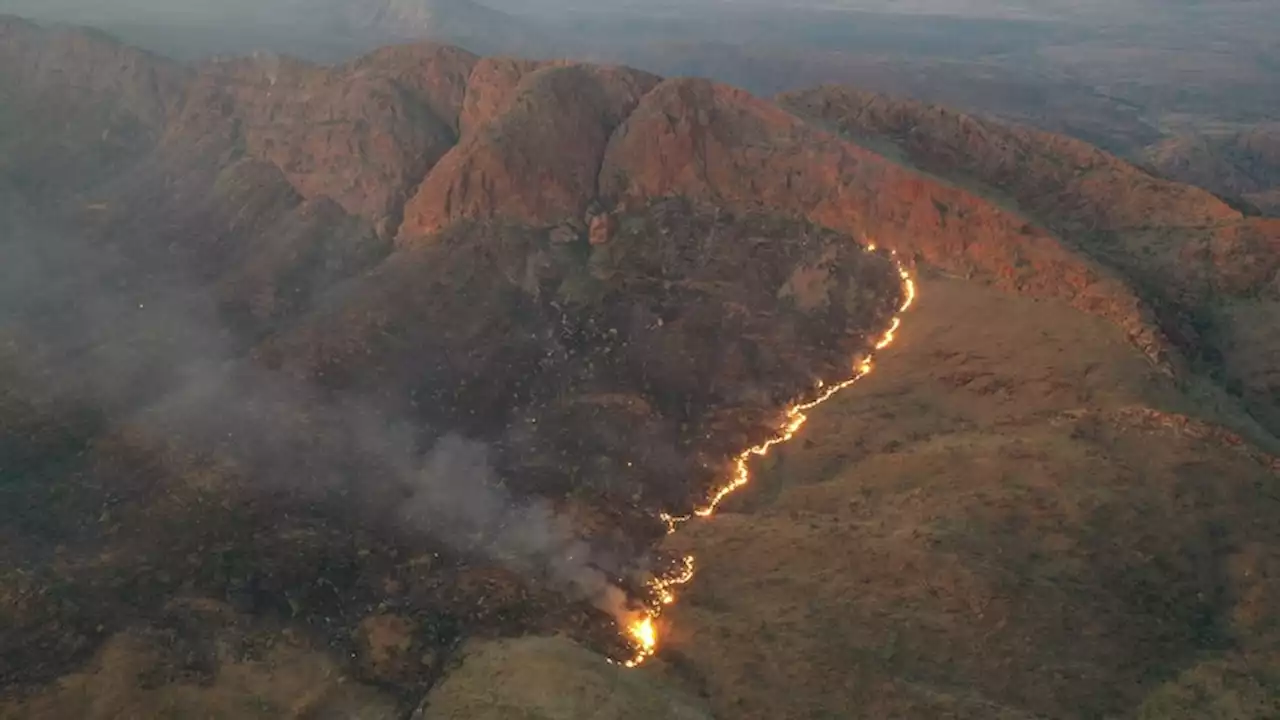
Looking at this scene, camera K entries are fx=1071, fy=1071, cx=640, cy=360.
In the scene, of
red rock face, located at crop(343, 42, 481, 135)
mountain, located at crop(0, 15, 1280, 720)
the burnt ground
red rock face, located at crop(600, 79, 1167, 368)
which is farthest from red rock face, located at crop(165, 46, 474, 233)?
red rock face, located at crop(600, 79, 1167, 368)

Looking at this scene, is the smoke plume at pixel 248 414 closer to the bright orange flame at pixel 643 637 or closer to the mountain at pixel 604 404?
the mountain at pixel 604 404

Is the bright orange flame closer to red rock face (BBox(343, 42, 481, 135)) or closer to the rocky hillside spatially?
the rocky hillside

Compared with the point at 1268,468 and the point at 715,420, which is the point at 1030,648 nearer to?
the point at 1268,468

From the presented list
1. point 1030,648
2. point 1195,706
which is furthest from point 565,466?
point 1195,706

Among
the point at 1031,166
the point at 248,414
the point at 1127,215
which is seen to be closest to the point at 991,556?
the point at 1127,215

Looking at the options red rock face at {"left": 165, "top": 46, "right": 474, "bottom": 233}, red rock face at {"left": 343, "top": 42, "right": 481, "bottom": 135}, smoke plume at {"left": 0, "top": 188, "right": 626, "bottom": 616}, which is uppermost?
red rock face at {"left": 343, "top": 42, "right": 481, "bottom": 135}

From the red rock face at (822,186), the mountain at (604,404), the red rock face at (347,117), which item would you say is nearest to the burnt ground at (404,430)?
the mountain at (604,404)
